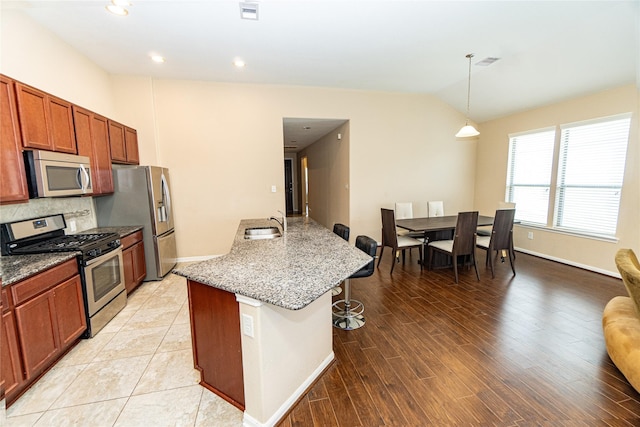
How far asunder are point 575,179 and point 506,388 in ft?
13.1

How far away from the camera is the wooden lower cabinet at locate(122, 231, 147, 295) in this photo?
3.24 meters

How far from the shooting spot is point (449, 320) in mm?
2797

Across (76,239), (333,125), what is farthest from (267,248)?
(333,125)

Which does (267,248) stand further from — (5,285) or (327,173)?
(327,173)

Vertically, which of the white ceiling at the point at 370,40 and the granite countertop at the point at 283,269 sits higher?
the white ceiling at the point at 370,40

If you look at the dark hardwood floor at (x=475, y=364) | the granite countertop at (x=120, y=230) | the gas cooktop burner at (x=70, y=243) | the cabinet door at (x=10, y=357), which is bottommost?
the dark hardwood floor at (x=475, y=364)

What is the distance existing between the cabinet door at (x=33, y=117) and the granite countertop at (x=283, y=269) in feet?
5.85

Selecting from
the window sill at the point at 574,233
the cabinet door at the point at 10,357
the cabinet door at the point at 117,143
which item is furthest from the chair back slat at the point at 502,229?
the cabinet door at the point at 117,143

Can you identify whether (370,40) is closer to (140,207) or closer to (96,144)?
(96,144)

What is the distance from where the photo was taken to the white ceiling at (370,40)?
8.70 ft

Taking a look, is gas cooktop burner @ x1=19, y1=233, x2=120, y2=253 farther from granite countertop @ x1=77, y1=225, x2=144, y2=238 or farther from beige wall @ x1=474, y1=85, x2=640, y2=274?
beige wall @ x1=474, y1=85, x2=640, y2=274

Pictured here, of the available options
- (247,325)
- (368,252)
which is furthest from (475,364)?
(247,325)

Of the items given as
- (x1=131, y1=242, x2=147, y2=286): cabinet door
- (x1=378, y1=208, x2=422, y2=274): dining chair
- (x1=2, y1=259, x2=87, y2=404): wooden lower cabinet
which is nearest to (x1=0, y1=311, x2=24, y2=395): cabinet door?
(x1=2, y1=259, x2=87, y2=404): wooden lower cabinet

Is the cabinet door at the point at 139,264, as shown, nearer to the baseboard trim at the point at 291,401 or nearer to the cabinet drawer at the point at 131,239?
the cabinet drawer at the point at 131,239
